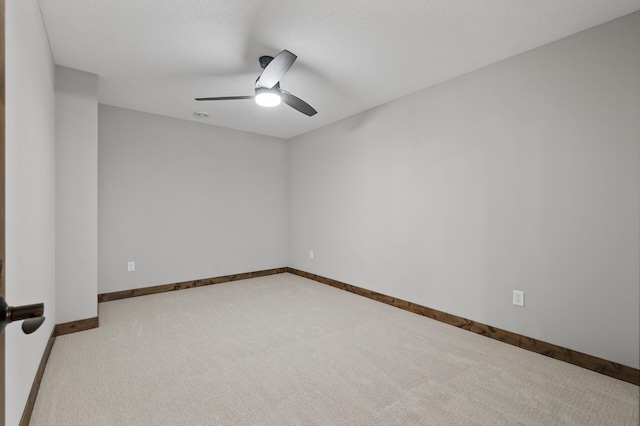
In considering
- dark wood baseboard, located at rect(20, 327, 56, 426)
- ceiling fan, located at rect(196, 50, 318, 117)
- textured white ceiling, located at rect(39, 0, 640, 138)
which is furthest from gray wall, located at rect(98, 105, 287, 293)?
ceiling fan, located at rect(196, 50, 318, 117)

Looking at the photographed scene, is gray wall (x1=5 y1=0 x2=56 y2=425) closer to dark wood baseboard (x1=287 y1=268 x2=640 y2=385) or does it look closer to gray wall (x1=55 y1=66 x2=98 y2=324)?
gray wall (x1=55 y1=66 x2=98 y2=324)

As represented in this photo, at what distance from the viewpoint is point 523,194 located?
2.60 metres

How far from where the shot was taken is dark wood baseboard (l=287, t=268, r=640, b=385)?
211cm

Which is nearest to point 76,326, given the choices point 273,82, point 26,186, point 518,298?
point 26,186

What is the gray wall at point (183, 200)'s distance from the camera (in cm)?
391

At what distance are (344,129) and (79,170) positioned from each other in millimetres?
3070

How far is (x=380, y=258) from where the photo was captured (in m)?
3.88

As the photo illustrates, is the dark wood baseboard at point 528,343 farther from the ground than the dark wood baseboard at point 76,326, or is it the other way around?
the dark wood baseboard at point 76,326

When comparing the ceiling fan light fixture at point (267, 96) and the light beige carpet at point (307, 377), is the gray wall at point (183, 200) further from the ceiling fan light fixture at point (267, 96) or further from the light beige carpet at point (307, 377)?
the ceiling fan light fixture at point (267, 96)

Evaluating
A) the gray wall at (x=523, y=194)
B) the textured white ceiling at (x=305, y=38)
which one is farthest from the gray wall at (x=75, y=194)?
the gray wall at (x=523, y=194)

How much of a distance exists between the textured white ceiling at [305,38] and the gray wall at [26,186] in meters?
0.43

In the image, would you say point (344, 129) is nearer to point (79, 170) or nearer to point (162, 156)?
point (162, 156)

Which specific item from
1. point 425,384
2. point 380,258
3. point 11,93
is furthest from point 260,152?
point 425,384

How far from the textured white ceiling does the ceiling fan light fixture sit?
0.33 metres
